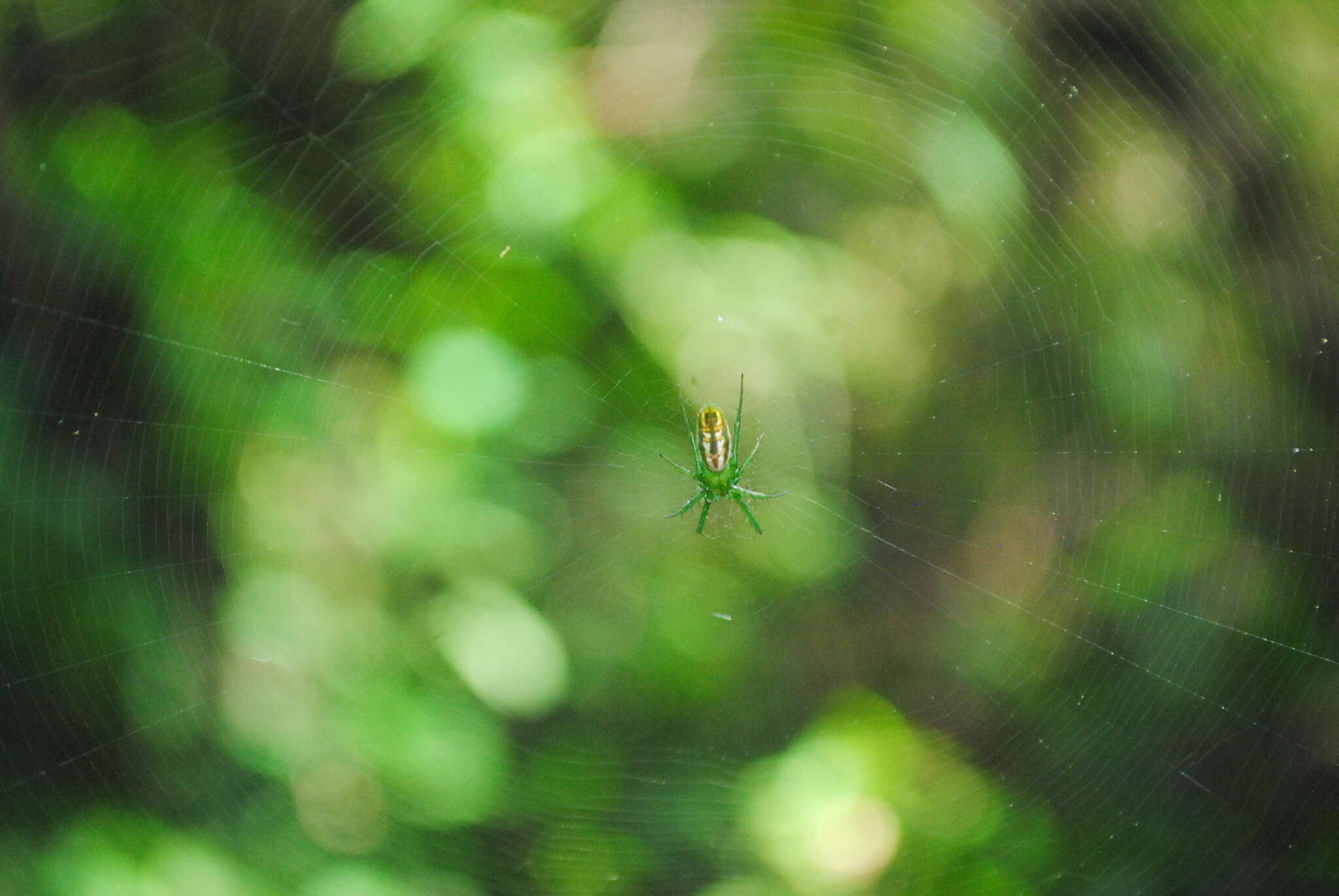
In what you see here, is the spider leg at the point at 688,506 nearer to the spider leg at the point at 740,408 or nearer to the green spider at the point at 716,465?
the green spider at the point at 716,465

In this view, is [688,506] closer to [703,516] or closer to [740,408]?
[703,516]

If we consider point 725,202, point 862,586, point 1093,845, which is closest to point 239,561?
point 725,202

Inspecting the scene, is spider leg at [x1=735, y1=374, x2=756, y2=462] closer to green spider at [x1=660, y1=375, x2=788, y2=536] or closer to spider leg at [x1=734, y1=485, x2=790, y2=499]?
green spider at [x1=660, y1=375, x2=788, y2=536]

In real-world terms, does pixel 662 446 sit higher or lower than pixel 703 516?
higher

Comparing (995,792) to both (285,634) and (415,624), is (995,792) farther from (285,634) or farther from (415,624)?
(285,634)

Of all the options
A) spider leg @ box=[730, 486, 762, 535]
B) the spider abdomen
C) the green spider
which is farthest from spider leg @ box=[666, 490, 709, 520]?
the spider abdomen

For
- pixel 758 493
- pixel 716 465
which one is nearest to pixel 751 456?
pixel 758 493
